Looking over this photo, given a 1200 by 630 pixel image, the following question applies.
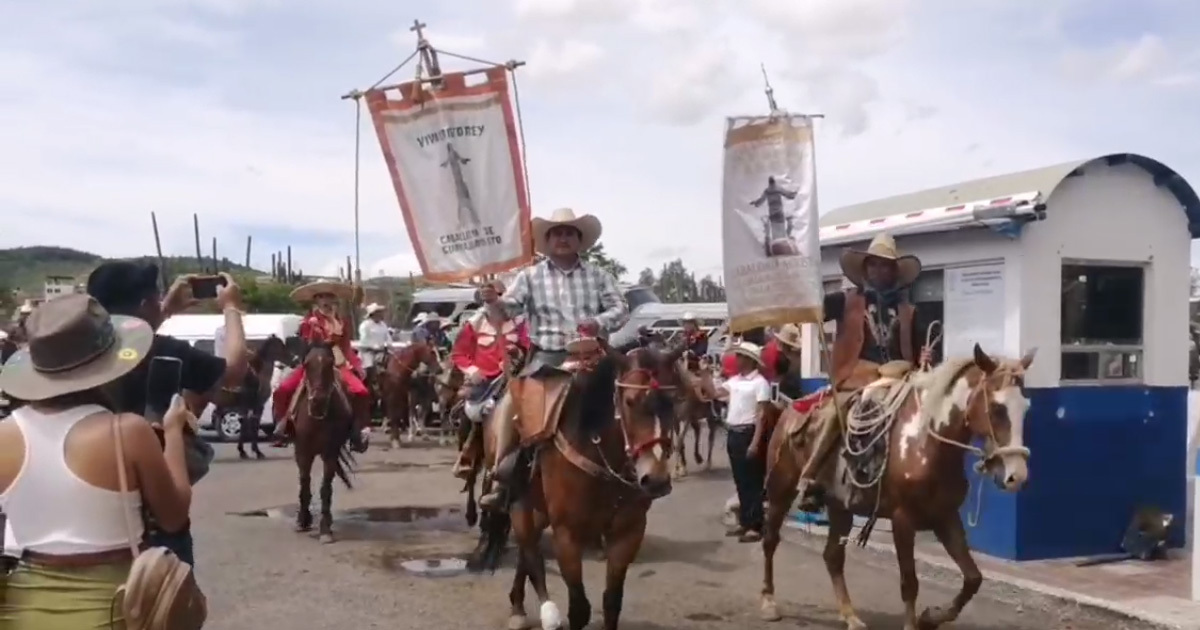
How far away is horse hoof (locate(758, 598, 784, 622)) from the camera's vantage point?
8.01 meters

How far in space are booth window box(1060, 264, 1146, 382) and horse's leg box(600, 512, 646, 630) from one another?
4726mm

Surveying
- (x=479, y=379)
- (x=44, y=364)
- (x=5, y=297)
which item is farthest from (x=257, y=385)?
(x=5, y=297)

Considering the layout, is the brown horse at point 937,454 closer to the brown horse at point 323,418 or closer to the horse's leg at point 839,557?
the horse's leg at point 839,557

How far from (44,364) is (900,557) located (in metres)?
5.22

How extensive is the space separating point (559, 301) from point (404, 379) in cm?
1462

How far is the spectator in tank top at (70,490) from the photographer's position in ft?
10.4

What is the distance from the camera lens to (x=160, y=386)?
3934 mm

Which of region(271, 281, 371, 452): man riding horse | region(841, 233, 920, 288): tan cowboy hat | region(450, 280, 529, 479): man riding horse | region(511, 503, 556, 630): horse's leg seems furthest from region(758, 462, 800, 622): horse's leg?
region(271, 281, 371, 452): man riding horse

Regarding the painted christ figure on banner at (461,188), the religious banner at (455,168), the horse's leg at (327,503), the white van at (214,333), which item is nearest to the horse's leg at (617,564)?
the religious banner at (455,168)

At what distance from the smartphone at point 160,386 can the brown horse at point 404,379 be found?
17240 mm

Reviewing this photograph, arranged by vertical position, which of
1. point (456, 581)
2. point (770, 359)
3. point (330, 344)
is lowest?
point (456, 581)

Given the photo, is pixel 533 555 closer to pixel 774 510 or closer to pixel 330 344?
pixel 774 510

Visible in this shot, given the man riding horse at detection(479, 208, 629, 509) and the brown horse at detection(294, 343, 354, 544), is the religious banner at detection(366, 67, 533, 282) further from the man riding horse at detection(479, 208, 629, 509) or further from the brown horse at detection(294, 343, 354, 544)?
the brown horse at detection(294, 343, 354, 544)

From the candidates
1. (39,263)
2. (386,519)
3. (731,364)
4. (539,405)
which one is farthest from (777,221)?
(39,263)
